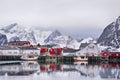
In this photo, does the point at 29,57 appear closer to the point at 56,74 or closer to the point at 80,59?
the point at 80,59

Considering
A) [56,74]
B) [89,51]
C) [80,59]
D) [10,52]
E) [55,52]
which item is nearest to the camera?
[56,74]

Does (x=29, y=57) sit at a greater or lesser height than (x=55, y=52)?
lesser

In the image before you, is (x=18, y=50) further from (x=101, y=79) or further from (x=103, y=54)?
(x=101, y=79)

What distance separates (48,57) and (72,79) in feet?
243

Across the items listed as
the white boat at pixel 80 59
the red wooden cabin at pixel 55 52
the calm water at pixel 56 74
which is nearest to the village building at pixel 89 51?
the white boat at pixel 80 59

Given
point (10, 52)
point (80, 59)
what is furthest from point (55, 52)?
point (10, 52)

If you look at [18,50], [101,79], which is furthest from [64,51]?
[101,79]

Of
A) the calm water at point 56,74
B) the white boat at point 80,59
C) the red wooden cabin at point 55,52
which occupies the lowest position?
the calm water at point 56,74

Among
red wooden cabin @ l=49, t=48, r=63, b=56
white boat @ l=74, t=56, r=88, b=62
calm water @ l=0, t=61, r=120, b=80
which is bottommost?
calm water @ l=0, t=61, r=120, b=80

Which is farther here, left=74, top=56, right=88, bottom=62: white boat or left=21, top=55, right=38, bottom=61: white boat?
left=21, top=55, right=38, bottom=61: white boat

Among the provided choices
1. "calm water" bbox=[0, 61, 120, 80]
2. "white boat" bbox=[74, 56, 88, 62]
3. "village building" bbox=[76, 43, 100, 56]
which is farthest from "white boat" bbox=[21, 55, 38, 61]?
"calm water" bbox=[0, 61, 120, 80]

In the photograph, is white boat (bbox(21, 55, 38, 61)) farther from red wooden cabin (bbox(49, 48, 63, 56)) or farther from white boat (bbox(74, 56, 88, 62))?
white boat (bbox(74, 56, 88, 62))

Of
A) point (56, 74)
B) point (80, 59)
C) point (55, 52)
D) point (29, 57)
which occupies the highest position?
point (55, 52)

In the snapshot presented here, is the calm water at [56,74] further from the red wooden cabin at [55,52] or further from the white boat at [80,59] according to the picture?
the red wooden cabin at [55,52]
